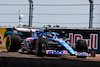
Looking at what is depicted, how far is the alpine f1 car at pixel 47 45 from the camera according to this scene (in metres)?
8.16

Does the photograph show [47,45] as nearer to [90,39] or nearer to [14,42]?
[14,42]

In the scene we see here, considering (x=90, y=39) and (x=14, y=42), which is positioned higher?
(x=90, y=39)

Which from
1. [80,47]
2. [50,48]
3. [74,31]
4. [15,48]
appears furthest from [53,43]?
[74,31]

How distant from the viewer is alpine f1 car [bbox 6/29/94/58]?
26.8ft

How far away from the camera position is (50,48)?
8758 millimetres

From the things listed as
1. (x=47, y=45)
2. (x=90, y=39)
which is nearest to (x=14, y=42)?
(x=47, y=45)

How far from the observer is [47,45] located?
823 centimetres

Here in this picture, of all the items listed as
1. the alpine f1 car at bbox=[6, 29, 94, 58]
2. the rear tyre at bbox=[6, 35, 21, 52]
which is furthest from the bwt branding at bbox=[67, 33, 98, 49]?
the rear tyre at bbox=[6, 35, 21, 52]

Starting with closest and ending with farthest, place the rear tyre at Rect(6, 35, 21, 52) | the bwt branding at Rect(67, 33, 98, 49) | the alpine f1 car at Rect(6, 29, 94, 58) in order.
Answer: the alpine f1 car at Rect(6, 29, 94, 58) → the rear tyre at Rect(6, 35, 21, 52) → the bwt branding at Rect(67, 33, 98, 49)

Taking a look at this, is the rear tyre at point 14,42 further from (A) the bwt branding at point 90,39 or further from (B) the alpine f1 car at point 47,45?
(A) the bwt branding at point 90,39

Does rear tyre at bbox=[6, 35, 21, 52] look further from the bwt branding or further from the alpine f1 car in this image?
the bwt branding

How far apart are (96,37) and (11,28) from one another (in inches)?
166

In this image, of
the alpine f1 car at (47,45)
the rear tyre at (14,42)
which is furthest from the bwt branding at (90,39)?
the rear tyre at (14,42)

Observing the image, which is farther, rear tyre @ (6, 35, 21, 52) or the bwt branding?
the bwt branding
